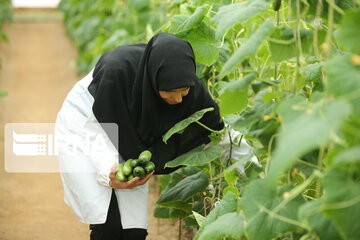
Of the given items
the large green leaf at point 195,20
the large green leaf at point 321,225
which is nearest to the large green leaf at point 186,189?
the large green leaf at point 195,20

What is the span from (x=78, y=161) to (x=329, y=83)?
1.77 meters

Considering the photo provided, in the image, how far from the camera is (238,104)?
2.26m

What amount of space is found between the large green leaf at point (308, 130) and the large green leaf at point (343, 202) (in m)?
0.15

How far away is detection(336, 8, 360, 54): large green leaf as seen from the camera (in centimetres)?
167

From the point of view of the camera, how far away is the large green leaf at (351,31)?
1674mm

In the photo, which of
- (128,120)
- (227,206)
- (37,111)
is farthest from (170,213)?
(37,111)

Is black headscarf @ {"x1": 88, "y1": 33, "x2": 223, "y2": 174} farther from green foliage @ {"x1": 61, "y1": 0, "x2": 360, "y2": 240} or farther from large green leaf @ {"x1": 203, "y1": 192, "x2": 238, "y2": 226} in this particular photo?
large green leaf @ {"x1": 203, "y1": 192, "x2": 238, "y2": 226}

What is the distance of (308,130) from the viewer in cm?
147

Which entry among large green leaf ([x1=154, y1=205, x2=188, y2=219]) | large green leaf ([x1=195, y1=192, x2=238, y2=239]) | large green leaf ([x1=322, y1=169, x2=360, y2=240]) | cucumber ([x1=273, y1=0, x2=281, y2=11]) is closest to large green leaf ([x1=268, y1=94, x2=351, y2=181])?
large green leaf ([x1=322, y1=169, x2=360, y2=240])

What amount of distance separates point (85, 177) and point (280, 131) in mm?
1456

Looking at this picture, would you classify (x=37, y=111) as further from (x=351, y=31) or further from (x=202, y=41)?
(x=351, y=31)

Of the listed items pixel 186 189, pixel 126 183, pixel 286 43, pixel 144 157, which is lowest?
pixel 186 189

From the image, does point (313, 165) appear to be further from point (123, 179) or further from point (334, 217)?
point (123, 179)

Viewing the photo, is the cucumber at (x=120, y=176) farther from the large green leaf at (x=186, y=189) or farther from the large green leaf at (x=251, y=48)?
the large green leaf at (x=251, y=48)
